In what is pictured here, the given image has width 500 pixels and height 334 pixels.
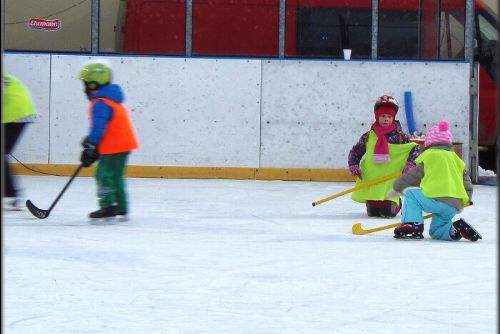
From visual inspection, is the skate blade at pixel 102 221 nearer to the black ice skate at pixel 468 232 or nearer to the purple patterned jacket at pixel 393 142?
the purple patterned jacket at pixel 393 142

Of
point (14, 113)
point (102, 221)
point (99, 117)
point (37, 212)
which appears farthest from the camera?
point (14, 113)

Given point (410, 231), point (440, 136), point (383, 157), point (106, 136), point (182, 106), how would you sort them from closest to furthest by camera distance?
point (440, 136), point (410, 231), point (106, 136), point (383, 157), point (182, 106)

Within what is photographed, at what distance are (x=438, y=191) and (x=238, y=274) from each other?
2.00m

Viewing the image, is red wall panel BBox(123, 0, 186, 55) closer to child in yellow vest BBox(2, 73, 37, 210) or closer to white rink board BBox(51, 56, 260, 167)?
white rink board BBox(51, 56, 260, 167)

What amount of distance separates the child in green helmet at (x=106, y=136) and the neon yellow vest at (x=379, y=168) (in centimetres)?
201

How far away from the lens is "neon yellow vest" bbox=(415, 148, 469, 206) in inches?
280

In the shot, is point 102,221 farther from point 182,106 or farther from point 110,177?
point 182,106

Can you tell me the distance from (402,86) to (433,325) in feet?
30.4

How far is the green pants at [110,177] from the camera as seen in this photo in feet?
27.0

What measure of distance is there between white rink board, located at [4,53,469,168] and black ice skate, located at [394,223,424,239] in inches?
221

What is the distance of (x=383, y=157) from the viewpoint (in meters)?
9.18

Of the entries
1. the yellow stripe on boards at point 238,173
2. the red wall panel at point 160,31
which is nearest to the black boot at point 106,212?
the yellow stripe on boards at point 238,173

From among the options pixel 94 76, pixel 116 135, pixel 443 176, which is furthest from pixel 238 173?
pixel 443 176

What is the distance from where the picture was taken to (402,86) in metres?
13.1
